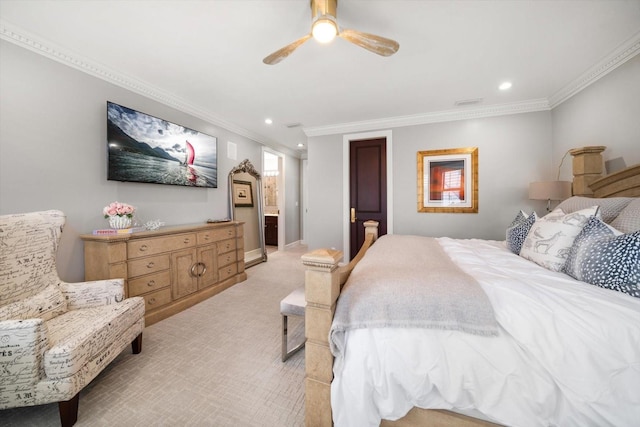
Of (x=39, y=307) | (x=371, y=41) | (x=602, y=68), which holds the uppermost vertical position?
(x=602, y=68)

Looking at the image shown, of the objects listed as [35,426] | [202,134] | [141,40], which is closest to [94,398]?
[35,426]

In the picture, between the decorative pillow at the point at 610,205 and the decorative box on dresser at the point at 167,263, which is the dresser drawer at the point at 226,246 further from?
the decorative pillow at the point at 610,205

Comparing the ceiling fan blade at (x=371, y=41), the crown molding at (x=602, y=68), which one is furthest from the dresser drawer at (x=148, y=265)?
the crown molding at (x=602, y=68)

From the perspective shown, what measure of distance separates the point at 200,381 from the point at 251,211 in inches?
147

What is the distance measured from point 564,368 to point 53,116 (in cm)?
382

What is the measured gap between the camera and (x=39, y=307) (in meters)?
1.52

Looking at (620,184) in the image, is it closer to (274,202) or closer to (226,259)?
(226,259)

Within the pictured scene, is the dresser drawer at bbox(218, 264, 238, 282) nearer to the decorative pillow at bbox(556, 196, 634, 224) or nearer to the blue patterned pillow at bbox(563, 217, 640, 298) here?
the blue patterned pillow at bbox(563, 217, 640, 298)

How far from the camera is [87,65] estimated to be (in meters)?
2.22

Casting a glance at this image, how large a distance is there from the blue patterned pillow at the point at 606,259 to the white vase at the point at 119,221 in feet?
11.6

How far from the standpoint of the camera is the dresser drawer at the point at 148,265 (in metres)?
2.24

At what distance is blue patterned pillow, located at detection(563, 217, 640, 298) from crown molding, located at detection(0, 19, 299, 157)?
410cm

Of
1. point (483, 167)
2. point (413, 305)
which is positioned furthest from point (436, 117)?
point (413, 305)

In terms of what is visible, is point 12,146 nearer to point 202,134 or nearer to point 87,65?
point 87,65
